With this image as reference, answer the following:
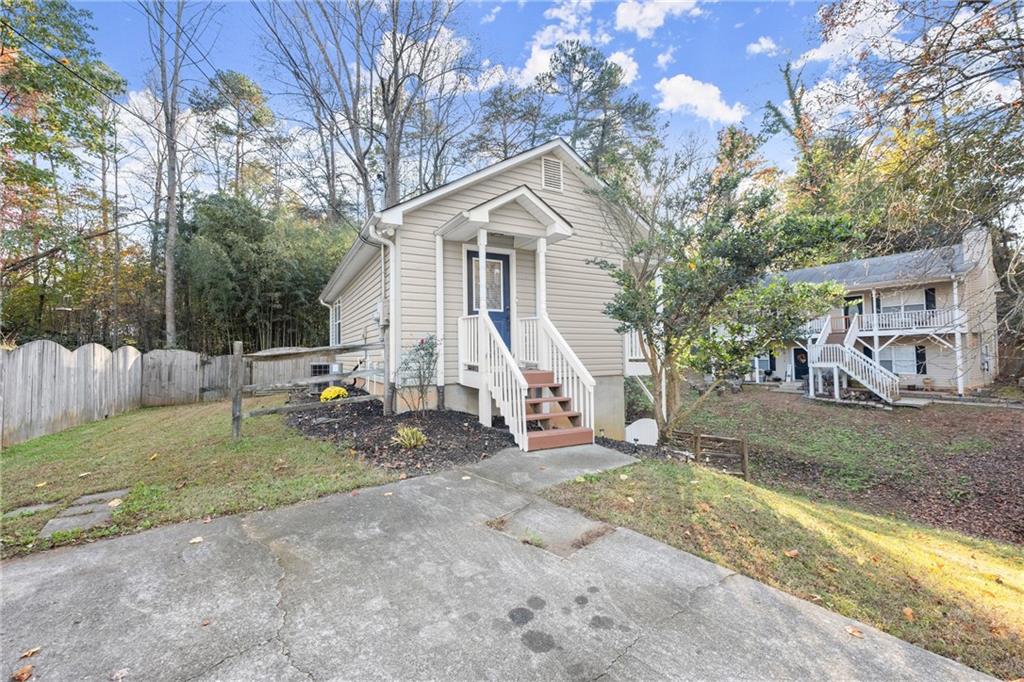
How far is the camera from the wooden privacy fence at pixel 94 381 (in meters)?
6.51

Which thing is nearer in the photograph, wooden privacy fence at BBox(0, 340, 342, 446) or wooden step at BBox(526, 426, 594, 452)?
wooden step at BBox(526, 426, 594, 452)

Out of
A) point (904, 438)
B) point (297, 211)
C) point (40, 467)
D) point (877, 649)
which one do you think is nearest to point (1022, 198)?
point (877, 649)

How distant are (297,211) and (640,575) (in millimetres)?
18778

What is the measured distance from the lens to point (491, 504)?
380cm

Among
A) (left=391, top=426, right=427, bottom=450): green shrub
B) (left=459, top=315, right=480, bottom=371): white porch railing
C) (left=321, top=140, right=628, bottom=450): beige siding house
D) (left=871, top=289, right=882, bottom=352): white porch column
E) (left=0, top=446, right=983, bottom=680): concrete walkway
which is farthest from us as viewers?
(left=871, top=289, right=882, bottom=352): white porch column

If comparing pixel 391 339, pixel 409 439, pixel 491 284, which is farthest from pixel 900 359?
pixel 409 439

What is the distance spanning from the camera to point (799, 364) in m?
20.2

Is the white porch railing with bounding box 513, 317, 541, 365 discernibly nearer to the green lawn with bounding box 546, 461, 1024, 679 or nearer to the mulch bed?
the mulch bed

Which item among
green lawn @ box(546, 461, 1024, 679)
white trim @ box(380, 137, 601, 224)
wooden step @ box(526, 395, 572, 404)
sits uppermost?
white trim @ box(380, 137, 601, 224)

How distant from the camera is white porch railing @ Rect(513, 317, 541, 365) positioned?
746 centimetres

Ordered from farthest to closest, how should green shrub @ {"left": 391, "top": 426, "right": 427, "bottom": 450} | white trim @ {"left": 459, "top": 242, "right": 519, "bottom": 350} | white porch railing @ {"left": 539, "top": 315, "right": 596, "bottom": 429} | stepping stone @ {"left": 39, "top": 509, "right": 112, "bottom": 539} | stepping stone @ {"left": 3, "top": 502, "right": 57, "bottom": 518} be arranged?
1. white trim @ {"left": 459, "top": 242, "right": 519, "bottom": 350}
2. white porch railing @ {"left": 539, "top": 315, "right": 596, "bottom": 429}
3. green shrub @ {"left": 391, "top": 426, "right": 427, "bottom": 450}
4. stepping stone @ {"left": 3, "top": 502, "right": 57, "bottom": 518}
5. stepping stone @ {"left": 39, "top": 509, "right": 112, "bottom": 539}

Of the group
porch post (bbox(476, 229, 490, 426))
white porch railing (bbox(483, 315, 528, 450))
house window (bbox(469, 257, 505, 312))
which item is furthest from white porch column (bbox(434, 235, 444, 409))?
white porch railing (bbox(483, 315, 528, 450))

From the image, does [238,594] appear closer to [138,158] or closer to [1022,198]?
[1022,198]

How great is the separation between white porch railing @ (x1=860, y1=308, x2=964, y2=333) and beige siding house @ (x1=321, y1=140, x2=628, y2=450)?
13943 millimetres
